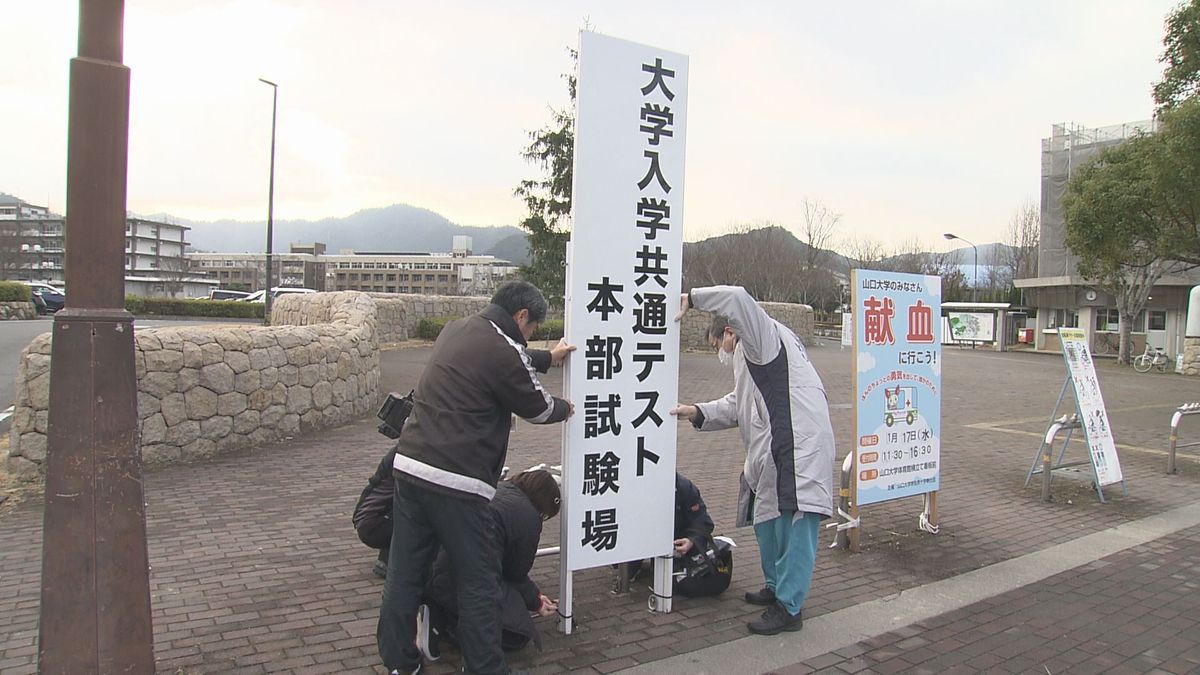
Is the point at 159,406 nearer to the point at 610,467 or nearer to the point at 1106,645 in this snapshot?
the point at 610,467

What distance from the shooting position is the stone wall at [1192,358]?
2322cm

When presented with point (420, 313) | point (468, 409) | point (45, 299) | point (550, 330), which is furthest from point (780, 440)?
point (45, 299)

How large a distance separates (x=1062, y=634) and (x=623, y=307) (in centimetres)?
295

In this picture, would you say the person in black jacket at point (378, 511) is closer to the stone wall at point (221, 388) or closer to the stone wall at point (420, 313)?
the stone wall at point (221, 388)

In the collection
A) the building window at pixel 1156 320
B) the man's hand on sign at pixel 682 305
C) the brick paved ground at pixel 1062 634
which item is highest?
the building window at pixel 1156 320

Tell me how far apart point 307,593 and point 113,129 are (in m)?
2.65

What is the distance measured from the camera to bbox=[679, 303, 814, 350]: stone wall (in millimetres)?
27812

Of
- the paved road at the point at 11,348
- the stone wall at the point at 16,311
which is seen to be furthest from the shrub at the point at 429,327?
the stone wall at the point at 16,311

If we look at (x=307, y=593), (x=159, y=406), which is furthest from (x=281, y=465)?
(x=307, y=593)

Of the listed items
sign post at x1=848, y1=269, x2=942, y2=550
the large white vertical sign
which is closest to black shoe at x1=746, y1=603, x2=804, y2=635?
the large white vertical sign

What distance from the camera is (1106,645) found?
4.02 m

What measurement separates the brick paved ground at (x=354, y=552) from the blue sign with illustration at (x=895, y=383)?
1.69 feet

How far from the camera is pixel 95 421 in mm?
2924

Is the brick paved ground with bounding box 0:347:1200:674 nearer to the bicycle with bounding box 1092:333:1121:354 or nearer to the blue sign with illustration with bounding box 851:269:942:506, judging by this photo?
the blue sign with illustration with bounding box 851:269:942:506
